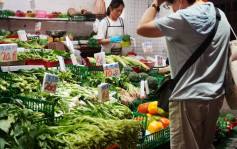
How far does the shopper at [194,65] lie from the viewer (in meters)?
2.12

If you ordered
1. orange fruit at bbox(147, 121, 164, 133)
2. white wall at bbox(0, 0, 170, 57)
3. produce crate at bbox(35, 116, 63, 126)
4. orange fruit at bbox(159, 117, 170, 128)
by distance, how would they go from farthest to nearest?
white wall at bbox(0, 0, 170, 57) → orange fruit at bbox(159, 117, 170, 128) → orange fruit at bbox(147, 121, 164, 133) → produce crate at bbox(35, 116, 63, 126)

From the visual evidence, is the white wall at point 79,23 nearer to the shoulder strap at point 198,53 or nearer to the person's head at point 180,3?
the person's head at point 180,3

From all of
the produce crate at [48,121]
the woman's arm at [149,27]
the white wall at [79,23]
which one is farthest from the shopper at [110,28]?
the produce crate at [48,121]

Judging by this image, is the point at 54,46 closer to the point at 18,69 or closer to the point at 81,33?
the point at 18,69

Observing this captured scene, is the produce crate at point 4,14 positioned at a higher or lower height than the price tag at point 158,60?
higher

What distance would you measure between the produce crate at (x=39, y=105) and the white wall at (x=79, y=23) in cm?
559

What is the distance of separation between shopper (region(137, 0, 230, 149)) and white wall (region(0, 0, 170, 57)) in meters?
5.40

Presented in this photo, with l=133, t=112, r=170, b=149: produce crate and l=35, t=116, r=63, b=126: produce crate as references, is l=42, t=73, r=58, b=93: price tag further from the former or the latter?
l=133, t=112, r=170, b=149: produce crate

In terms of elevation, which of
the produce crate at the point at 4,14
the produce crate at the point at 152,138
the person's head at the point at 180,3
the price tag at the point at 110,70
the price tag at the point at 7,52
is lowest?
the produce crate at the point at 152,138

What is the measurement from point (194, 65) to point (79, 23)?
25.4 ft

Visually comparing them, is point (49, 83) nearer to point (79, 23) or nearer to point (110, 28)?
point (110, 28)

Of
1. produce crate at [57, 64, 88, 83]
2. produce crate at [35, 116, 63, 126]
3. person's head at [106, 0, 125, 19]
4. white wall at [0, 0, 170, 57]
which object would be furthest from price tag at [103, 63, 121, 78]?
white wall at [0, 0, 170, 57]

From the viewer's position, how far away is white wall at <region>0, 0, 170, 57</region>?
7664 millimetres

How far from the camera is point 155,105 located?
345 cm
